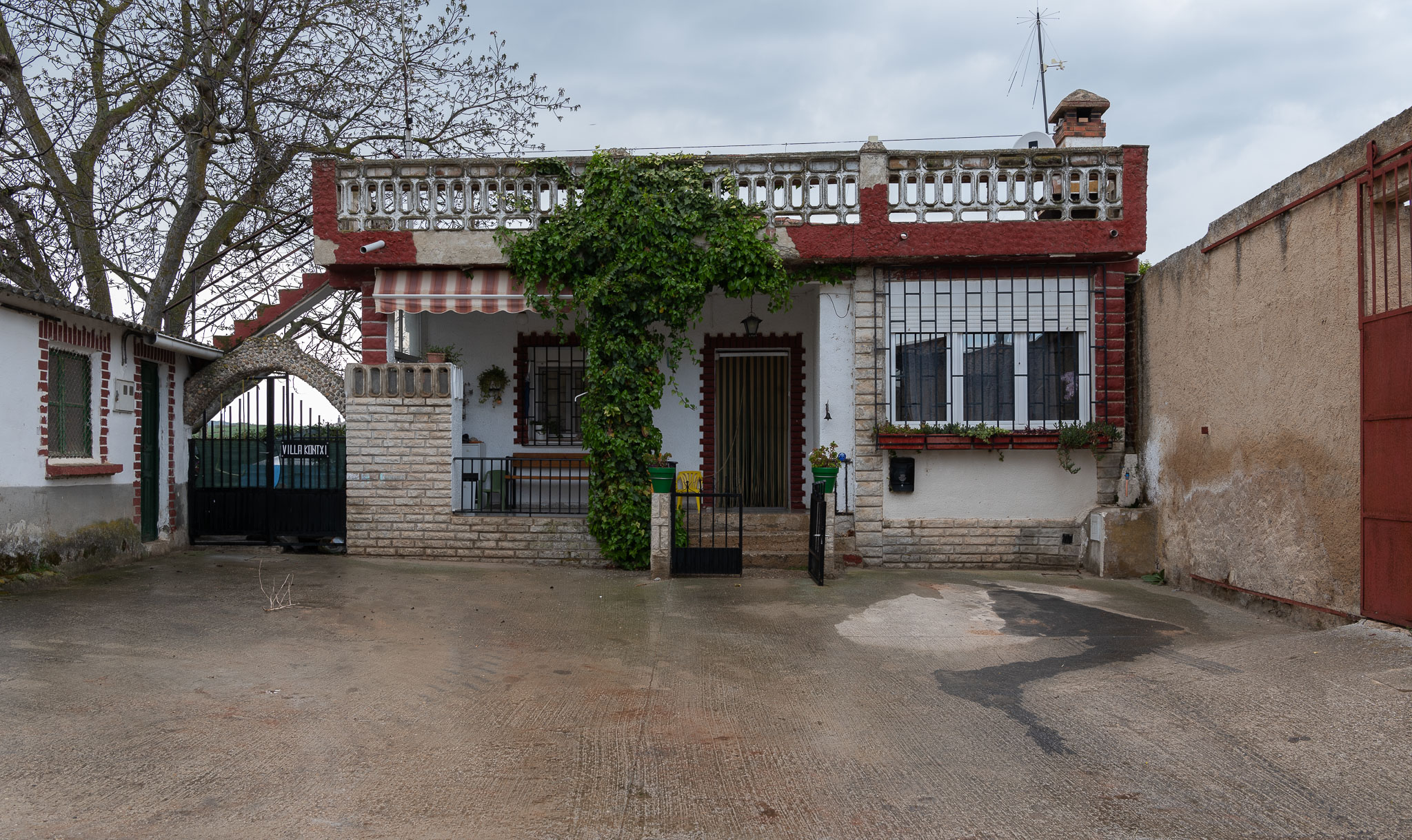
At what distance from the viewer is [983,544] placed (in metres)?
9.90

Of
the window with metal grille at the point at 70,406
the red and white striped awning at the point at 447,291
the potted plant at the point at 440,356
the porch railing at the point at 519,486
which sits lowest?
the porch railing at the point at 519,486

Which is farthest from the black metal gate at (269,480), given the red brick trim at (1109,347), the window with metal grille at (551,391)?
the red brick trim at (1109,347)

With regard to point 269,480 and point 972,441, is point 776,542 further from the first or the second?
point 269,480

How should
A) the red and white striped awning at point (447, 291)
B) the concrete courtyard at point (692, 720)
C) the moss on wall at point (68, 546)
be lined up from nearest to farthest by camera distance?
the concrete courtyard at point (692, 720)
the moss on wall at point (68, 546)
the red and white striped awning at point (447, 291)

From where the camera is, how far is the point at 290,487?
11.1 metres

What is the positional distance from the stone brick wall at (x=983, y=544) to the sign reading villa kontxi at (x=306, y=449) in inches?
282

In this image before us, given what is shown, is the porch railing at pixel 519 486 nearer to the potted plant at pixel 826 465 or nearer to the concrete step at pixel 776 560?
the concrete step at pixel 776 560

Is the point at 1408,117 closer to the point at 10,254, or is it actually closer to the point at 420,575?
the point at 420,575

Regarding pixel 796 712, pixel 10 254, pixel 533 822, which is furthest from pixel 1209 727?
pixel 10 254

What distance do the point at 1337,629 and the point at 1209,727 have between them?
2304 millimetres

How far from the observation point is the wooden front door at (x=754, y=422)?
478 inches

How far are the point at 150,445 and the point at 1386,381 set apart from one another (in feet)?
40.9

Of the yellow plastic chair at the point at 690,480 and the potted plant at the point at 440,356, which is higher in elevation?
the potted plant at the point at 440,356

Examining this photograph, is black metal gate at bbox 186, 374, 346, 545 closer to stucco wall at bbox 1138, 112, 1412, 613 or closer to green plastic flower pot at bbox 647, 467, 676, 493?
green plastic flower pot at bbox 647, 467, 676, 493
